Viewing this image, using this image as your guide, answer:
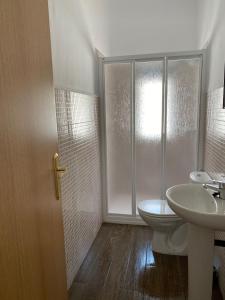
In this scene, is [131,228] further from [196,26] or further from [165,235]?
[196,26]

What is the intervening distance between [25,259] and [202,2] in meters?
2.87

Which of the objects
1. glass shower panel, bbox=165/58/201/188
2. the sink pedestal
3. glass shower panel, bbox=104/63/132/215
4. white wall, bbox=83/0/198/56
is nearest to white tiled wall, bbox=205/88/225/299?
glass shower panel, bbox=165/58/201/188

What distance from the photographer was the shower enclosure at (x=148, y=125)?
244 centimetres

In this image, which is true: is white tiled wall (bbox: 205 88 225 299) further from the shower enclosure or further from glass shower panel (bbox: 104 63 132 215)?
glass shower panel (bbox: 104 63 132 215)

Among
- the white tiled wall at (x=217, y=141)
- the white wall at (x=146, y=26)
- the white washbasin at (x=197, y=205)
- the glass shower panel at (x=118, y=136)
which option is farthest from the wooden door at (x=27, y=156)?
the white wall at (x=146, y=26)

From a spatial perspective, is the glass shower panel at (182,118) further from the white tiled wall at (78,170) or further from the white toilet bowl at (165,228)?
the white tiled wall at (78,170)

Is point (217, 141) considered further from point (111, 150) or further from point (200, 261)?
point (111, 150)

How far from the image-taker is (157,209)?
86.5 inches

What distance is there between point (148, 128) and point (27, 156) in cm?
191

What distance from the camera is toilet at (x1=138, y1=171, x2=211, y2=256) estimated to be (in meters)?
2.09

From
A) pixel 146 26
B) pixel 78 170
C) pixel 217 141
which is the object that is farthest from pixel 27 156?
pixel 146 26

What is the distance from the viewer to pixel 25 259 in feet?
2.74

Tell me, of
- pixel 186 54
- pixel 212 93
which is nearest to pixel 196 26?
pixel 186 54

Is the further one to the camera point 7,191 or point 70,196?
point 70,196
